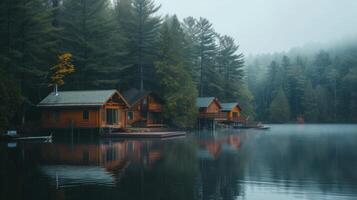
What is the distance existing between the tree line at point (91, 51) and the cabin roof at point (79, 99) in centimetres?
240

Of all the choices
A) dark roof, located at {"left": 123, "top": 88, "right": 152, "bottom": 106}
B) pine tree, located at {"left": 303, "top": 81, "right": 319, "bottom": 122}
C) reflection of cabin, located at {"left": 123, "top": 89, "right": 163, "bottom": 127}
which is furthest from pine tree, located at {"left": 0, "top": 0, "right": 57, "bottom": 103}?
pine tree, located at {"left": 303, "top": 81, "right": 319, "bottom": 122}

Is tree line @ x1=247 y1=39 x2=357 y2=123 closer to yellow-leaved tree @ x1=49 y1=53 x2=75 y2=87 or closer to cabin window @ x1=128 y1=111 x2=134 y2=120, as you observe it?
cabin window @ x1=128 y1=111 x2=134 y2=120

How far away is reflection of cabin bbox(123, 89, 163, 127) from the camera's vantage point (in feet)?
176

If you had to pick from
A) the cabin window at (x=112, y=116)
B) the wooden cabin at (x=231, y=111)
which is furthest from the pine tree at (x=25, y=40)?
the wooden cabin at (x=231, y=111)

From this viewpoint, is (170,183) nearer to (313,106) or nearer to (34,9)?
(34,9)

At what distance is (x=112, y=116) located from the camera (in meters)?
44.6

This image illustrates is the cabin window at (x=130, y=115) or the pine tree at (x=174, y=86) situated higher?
the pine tree at (x=174, y=86)

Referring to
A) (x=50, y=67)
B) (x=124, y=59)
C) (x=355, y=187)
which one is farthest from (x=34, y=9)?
(x=355, y=187)

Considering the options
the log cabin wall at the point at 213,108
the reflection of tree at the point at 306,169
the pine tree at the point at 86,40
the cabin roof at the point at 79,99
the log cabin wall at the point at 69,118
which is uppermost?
the pine tree at the point at 86,40

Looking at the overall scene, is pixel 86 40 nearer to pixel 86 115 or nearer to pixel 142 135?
pixel 86 115

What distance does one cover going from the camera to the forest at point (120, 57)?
43.6 metres

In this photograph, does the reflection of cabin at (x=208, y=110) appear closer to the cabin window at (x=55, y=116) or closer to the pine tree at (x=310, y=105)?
the cabin window at (x=55, y=116)

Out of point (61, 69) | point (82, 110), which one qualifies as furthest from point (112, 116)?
point (61, 69)

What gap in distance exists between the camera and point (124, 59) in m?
61.3
